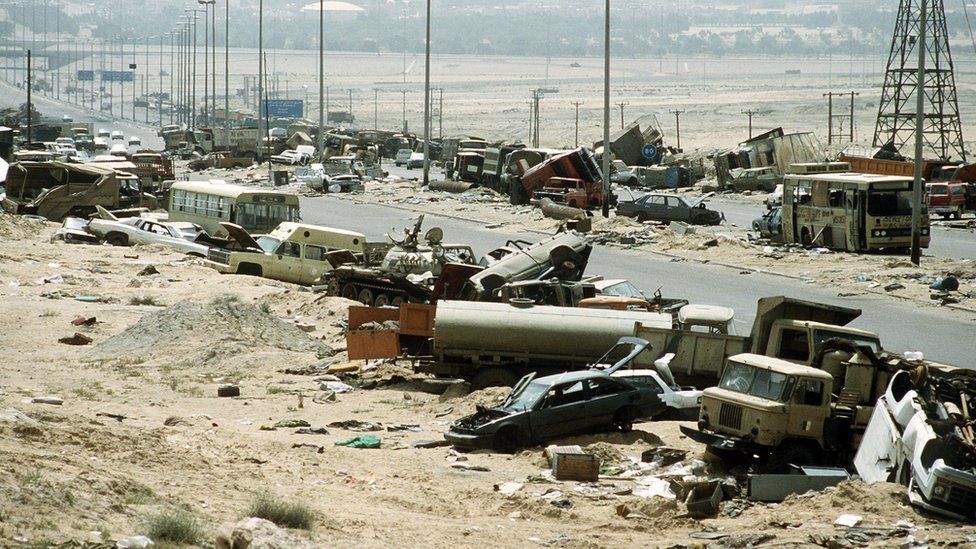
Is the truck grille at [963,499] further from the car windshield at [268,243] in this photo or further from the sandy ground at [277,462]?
the car windshield at [268,243]

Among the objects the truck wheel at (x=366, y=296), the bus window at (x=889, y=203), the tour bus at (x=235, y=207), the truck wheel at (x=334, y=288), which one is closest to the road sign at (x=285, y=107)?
the tour bus at (x=235, y=207)

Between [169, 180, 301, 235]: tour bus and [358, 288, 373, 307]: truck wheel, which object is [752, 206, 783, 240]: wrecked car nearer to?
[169, 180, 301, 235]: tour bus

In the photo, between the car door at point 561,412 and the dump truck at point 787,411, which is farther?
the car door at point 561,412

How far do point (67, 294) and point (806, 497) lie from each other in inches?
779

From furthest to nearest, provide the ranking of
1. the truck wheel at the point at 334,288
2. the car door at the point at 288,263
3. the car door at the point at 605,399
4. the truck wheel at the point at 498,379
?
the car door at the point at 288,263 < the truck wheel at the point at 334,288 < the truck wheel at the point at 498,379 < the car door at the point at 605,399

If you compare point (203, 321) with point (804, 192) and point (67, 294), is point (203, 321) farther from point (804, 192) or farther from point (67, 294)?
point (804, 192)

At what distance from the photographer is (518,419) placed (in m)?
16.1

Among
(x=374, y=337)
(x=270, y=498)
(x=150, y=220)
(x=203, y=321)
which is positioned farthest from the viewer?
(x=150, y=220)

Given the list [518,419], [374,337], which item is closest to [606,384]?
[518,419]

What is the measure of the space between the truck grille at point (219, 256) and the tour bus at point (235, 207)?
3145 mm

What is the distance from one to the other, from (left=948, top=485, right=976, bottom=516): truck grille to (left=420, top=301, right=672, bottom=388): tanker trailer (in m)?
7.31

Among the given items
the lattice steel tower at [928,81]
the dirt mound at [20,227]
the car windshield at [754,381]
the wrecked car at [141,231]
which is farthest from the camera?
the lattice steel tower at [928,81]

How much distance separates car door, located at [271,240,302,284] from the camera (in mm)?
32312

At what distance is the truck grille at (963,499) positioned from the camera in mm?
11812
